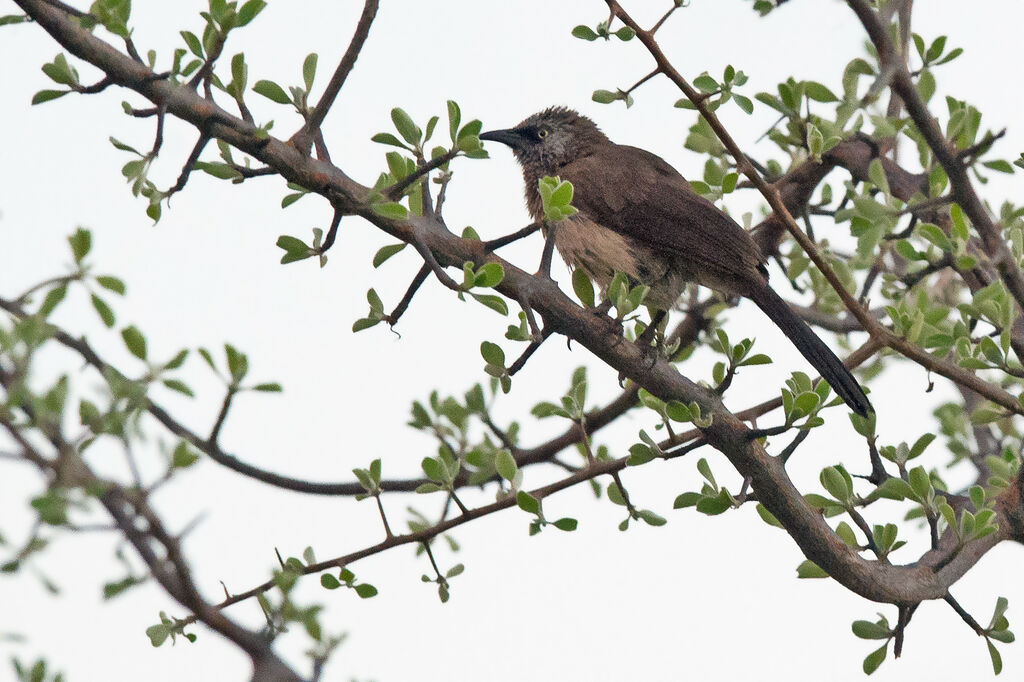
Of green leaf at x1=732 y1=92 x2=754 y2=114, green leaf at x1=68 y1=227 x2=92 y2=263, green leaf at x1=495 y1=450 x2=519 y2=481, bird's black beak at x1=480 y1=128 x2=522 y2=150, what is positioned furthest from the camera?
bird's black beak at x1=480 y1=128 x2=522 y2=150

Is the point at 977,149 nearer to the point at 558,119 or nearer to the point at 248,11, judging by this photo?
the point at 248,11

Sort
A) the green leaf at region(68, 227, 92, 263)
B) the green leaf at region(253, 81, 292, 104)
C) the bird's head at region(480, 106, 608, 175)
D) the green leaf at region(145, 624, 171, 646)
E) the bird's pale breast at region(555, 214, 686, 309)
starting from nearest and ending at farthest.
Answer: the green leaf at region(68, 227, 92, 263) → the green leaf at region(145, 624, 171, 646) → the green leaf at region(253, 81, 292, 104) → the bird's pale breast at region(555, 214, 686, 309) → the bird's head at region(480, 106, 608, 175)

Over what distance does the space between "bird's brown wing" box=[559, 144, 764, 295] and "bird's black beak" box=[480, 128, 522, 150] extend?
0.83 m

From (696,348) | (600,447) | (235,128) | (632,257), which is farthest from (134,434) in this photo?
(696,348)

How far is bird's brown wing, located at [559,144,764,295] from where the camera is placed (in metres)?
4.02

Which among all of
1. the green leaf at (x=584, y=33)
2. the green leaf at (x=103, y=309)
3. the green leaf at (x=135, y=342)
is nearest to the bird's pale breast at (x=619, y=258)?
the green leaf at (x=584, y=33)

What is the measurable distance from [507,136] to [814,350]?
226 cm

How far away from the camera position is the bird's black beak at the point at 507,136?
5.35 metres

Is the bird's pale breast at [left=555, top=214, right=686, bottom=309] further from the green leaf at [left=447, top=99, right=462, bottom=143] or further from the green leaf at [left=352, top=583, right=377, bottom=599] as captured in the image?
the green leaf at [left=352, top=583, right=377, bottom=599]

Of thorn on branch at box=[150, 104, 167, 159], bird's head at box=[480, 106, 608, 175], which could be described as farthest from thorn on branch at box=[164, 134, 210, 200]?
bird's head at box=[480, 106, 608, 175]

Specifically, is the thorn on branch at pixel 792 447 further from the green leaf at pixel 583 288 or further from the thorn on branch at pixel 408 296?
the thorn on branch at pixel 408 296

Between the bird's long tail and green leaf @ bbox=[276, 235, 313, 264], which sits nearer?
green leaf @ bbox=[276, 235, 313, 264]

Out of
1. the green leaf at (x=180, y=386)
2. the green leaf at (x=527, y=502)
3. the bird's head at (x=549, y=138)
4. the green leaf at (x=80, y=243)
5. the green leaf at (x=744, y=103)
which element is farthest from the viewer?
the bird's head at (x=549, y=138)

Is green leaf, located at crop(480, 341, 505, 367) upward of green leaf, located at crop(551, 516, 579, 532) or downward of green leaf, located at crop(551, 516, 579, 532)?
upward
